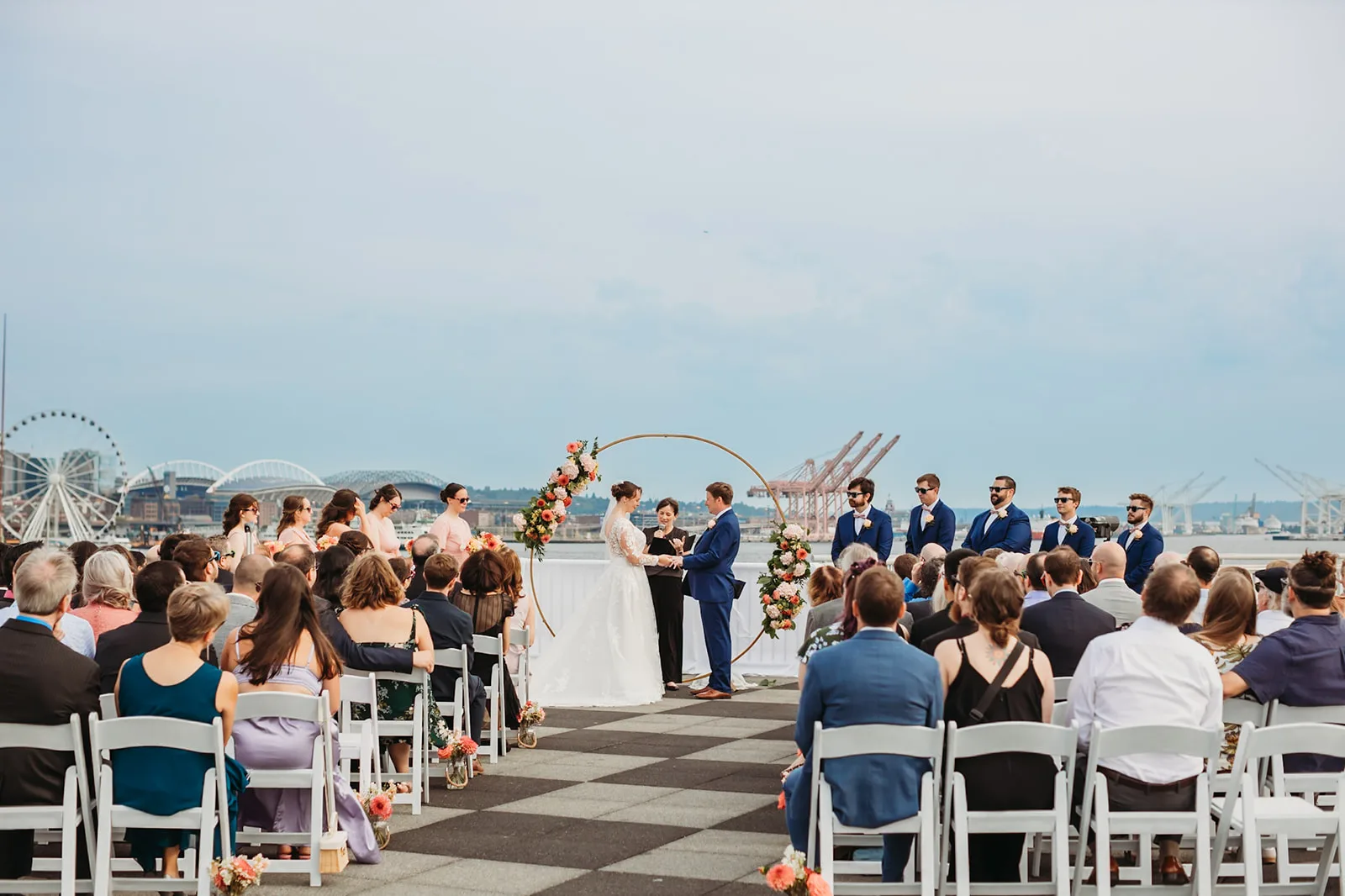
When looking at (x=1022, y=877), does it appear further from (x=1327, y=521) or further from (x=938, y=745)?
(x=1327, y=521)

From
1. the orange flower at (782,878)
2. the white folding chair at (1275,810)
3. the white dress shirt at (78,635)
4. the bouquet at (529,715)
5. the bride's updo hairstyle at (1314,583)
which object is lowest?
the bouquet at (529,715)

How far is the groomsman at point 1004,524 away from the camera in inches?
468

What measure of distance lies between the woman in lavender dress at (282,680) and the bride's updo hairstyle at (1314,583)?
4015 millimetres

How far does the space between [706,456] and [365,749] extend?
328 inches

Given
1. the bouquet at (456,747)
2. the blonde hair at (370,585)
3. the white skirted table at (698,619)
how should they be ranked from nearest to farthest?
the blonde hair at (370,585) → the bouquet at (456,747) → the white skirted table at (698,619)

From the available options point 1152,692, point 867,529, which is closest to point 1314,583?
point 1152,692

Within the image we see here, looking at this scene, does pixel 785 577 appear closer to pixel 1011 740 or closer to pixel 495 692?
pixel 495 692

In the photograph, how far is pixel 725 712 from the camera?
11.7 m

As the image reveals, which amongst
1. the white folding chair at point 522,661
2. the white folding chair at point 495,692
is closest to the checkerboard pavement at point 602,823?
the white folding chair at point 495,692

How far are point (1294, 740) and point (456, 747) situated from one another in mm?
4522

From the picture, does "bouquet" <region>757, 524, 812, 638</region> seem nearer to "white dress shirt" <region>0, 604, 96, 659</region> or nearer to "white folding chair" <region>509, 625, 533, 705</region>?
"white folding chair" <region>509, 625, 533, 705</region>

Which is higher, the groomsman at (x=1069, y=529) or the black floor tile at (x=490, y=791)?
the groomsman at (x=1069, y=529)

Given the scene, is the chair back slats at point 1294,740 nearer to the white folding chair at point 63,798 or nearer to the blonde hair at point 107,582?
the white folding chair at point 63,798

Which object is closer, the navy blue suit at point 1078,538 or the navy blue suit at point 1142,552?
the navy blue suit at point 1142,552
